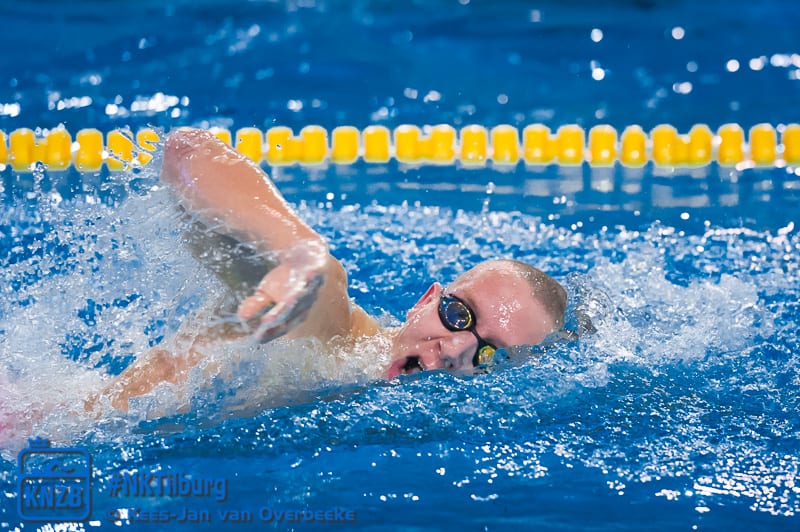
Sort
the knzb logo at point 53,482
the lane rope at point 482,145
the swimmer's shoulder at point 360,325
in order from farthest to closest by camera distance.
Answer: the lane rope at point 482,145, the swimmer's shoulder at point 360,325, the knzb logo at point 53,482

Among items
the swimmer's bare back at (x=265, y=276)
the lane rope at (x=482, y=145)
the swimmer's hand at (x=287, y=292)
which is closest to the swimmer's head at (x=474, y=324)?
the swimmer's bare back at (x=265, y=276)

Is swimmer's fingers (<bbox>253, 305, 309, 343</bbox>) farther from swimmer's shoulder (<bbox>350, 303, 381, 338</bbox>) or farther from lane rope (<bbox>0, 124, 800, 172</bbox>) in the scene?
lane rope (<bbox>0, 124, 800, 172</bbox>)

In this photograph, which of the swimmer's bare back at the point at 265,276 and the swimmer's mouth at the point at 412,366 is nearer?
the swimmer's bare back at the point at 265,276

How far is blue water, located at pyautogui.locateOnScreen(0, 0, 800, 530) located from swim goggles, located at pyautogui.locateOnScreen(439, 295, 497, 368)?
0.23 ft

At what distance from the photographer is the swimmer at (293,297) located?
62.2 inches

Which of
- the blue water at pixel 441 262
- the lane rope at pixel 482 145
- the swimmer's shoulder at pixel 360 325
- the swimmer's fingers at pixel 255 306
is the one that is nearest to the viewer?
the swimmer's fingers at pixel 255 306

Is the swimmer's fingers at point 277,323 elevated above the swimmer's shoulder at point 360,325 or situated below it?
above

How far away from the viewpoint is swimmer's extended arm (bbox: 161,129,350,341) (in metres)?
1.54

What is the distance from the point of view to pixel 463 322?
7.38ft

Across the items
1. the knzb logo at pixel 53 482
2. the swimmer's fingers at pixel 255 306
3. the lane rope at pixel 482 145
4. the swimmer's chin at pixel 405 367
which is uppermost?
the lane rope at pixel 482 145

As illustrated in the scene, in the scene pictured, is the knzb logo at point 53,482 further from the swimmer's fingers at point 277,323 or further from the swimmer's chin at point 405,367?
the swimmer's chin at point 405,367

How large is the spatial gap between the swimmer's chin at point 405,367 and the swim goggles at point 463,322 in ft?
0.39

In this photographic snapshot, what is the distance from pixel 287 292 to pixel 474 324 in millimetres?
806

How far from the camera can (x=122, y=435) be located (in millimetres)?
2033
